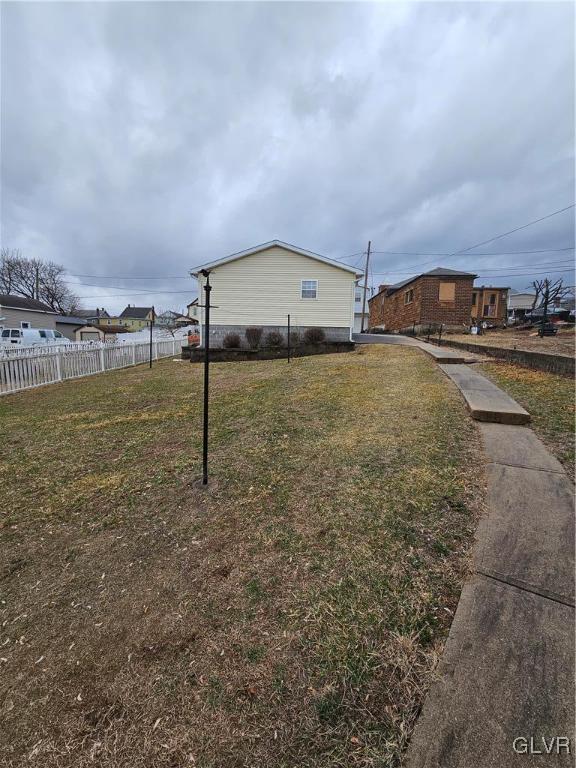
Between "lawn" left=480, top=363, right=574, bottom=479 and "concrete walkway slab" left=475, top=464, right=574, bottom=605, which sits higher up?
"lawn" left=480, top=363, right=574, bottom=479

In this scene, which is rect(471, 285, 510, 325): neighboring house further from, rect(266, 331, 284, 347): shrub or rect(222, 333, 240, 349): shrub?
rect(222, 333, 240, 349): shrub

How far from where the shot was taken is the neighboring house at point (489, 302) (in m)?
29.5

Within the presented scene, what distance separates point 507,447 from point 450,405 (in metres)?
1.48

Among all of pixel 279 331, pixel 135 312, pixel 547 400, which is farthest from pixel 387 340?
pixel 135 312

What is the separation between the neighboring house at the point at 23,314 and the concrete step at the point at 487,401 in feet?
120

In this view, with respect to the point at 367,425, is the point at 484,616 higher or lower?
lower

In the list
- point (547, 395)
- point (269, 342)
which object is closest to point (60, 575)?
point (547, 395)

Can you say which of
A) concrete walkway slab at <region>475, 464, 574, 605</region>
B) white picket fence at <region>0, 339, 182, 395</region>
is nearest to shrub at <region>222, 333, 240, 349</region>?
white picket fence at <region>0, 339, 182, 395</region>

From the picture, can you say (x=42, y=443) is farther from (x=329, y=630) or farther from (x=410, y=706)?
(x=410, y=706)

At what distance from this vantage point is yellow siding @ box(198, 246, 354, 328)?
15.5 m

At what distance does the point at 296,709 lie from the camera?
1286 millimetres

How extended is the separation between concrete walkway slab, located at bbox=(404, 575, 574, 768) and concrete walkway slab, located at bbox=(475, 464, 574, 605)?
15 cm

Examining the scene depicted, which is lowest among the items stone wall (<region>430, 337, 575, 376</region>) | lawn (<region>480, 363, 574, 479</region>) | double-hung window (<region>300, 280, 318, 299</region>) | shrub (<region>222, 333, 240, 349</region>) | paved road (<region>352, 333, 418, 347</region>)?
lawn (<region>480, 363, 574, 479</region>)

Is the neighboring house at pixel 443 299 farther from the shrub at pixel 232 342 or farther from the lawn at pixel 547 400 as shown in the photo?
the lawn at pixel 547 400
